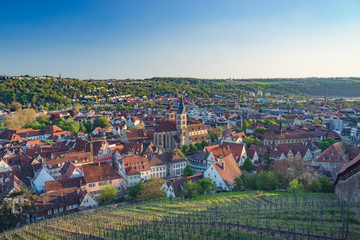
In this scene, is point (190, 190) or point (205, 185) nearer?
point (190, 190)

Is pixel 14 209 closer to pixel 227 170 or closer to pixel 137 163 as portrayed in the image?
pixel 137 163

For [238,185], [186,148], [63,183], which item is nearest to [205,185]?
[238,185]

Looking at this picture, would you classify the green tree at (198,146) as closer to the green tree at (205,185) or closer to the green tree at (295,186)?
the green tree at (205,185)

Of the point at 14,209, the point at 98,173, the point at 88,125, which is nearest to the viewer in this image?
the point at 14,209

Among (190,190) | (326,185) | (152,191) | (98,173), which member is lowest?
(152,191)

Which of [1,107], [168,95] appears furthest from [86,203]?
[168,95]

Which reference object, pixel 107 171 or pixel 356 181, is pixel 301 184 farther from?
pixel 107 171

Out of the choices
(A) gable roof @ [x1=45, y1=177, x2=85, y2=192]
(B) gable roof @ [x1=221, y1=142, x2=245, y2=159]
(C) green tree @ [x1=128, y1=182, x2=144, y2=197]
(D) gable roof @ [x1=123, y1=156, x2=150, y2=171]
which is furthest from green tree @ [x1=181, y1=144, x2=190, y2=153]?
(A) gable roof @ [x1=45, y1=177, x2=85, y2=192]
